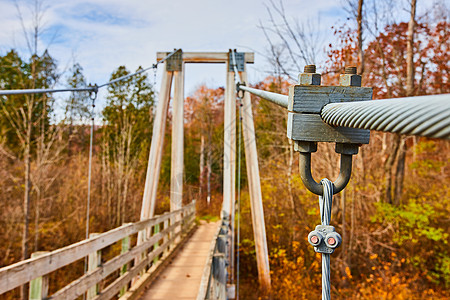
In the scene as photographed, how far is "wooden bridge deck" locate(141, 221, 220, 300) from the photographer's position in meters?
3.42

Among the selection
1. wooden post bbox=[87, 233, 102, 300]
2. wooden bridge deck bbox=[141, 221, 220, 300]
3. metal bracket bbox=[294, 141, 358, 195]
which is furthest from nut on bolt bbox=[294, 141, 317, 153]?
wooden bridge deck bbox=[141, 221, 220, 300]

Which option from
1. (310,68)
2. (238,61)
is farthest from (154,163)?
(310,68)

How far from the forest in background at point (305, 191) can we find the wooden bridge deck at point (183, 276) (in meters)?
1.62

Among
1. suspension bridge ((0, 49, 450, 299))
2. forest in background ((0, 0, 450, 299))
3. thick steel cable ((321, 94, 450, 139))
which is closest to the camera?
thick steel cable ((321, 94, 450, 139))

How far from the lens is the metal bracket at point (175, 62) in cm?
566

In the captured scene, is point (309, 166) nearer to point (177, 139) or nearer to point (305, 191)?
point (177, 139)

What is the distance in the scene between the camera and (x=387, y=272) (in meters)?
6.11

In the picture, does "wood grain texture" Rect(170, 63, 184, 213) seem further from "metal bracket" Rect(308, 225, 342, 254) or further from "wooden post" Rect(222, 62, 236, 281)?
"metal bracket" Rect(308, 225, 342, 254)

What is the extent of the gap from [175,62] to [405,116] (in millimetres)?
5604

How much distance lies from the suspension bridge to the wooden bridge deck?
1 centimetres

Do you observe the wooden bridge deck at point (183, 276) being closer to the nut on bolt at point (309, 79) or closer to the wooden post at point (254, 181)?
the wooden post at point (254, 181)

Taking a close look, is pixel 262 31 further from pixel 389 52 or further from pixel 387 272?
pixel 387 272

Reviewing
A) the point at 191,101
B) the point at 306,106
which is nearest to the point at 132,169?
the point at 191,101

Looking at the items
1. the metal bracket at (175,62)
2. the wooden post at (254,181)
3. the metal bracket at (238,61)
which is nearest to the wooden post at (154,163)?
the metal bracket at (175,62)
